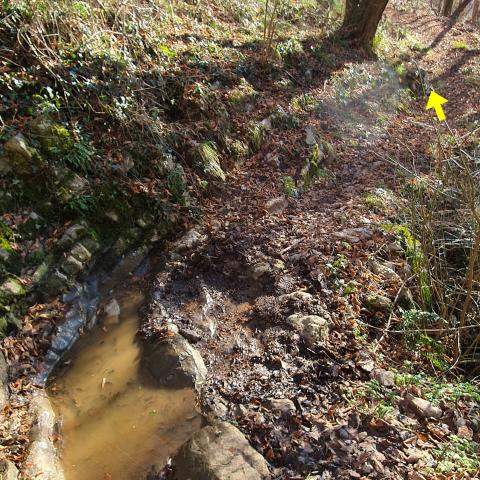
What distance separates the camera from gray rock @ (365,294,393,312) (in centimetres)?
434

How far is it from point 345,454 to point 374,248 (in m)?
2.65

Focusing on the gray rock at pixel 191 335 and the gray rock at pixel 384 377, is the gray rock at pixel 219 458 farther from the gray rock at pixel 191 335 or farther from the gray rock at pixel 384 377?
the gray rock at pixel 384 377

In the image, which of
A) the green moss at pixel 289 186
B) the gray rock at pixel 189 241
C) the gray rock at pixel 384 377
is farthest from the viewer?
the green moss at pixel 289 186

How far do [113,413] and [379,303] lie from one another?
277 centimetres

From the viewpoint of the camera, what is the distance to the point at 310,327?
401cm

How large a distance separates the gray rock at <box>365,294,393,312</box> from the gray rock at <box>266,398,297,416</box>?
1.46 m

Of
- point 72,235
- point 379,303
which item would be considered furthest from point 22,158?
point 379,303

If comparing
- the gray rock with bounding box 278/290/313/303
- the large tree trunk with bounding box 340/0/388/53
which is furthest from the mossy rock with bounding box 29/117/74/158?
the large tree trunk with bounding box 340/0/388/53

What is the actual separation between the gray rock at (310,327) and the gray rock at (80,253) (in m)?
2.27

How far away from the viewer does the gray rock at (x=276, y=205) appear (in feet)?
19.2

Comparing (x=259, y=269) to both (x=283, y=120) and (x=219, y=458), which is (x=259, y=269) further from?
(x=283, y=120)

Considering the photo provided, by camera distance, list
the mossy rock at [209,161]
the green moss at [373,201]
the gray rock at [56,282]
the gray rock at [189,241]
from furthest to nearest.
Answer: the green moss at [373,201]
the mossy rock at [209,161]
the gray rock at [189,241]
the gray rock at [56,282]

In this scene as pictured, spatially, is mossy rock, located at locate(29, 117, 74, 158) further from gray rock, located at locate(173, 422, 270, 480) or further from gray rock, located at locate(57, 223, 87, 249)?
gray rock, located at locate(173, 422, 270, 480)

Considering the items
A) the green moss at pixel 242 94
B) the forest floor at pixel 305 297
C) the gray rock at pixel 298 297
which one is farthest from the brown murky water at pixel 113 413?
the green moss at pixel 242 94
